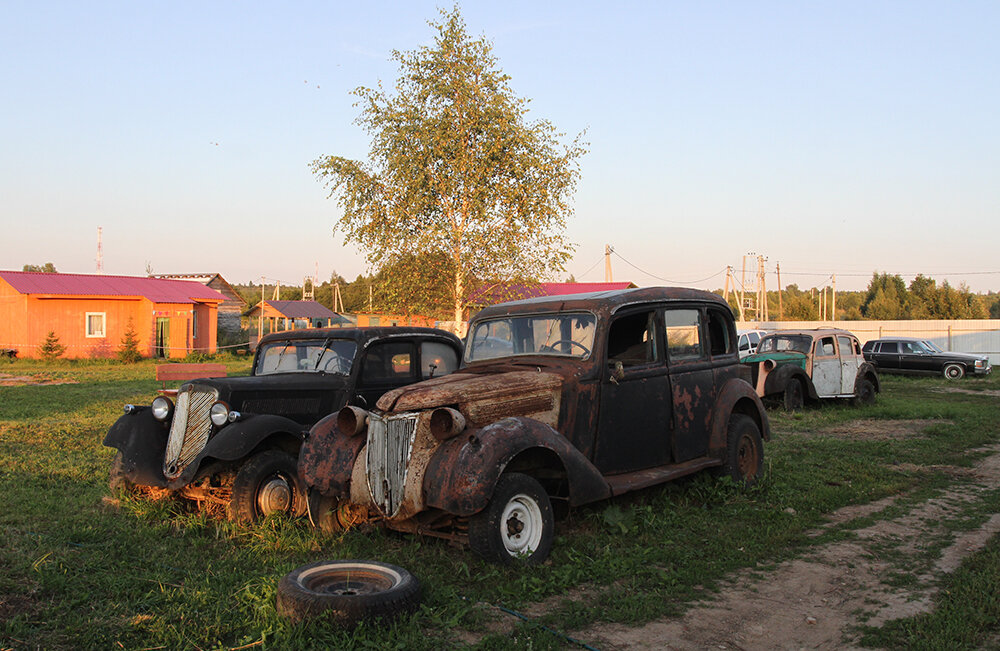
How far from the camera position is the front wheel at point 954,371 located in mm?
23953

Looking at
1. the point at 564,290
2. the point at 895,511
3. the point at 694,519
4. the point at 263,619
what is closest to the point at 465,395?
the point at 263,619

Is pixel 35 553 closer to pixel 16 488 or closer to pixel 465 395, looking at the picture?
pixel 16 488

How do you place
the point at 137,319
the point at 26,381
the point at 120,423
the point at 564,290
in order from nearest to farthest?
1. the point at 120,423
2. the point at 26,381
3. the point at 137,319
4. the point at 564,290

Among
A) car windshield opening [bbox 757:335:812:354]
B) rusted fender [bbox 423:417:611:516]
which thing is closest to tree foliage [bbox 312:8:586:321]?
car windshield opening [bbox 757:335:812:354]

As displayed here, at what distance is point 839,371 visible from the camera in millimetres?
15406

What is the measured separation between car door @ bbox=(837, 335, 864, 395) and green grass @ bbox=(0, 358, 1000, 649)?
21.8 ft

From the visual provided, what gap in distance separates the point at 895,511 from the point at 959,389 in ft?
53.7

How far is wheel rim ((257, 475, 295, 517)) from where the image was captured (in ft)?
20.2

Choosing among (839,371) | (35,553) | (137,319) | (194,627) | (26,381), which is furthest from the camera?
(137,319)

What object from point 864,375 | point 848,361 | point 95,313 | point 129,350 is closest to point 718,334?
point 848,361

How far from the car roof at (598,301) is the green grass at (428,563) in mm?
1673

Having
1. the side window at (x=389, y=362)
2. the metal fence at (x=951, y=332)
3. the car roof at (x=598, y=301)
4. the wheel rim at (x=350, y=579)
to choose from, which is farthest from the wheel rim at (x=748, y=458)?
the metal fence at (x=951, y=332)

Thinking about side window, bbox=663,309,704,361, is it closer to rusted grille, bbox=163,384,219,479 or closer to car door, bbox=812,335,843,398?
rusted grille, bbox=163,384,219,479

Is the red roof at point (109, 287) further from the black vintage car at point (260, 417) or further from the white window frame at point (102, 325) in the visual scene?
the black vintage car at point (260, 417)
